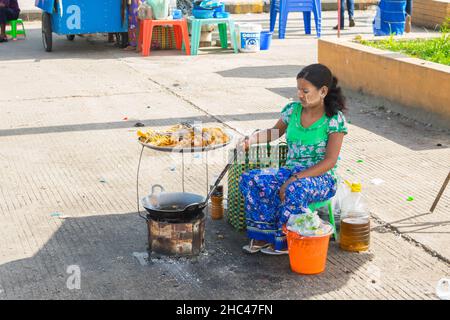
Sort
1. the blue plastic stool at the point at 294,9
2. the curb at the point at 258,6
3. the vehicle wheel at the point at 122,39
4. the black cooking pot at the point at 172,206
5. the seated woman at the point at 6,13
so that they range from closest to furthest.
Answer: the black cooking pot at the point at 172,206
the vehicle wheel at the point at 122,39
the seated woman at the point at 6,13
the blue plastic stool at the point at 294,9
the curb at the point at 258,6

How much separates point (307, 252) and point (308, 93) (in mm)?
1009

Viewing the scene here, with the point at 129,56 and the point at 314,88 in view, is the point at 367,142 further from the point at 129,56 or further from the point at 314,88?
the point at 129,56

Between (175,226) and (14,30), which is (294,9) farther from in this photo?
(175,226)

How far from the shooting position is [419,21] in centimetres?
1667

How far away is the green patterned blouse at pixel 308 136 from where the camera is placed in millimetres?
5074

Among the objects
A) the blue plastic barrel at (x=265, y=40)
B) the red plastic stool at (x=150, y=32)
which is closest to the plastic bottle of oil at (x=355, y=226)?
the red plastic stool at (x=150, y=32)

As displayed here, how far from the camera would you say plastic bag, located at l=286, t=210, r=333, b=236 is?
477cm

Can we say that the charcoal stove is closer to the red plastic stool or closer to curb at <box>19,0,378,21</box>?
the red plastic stool

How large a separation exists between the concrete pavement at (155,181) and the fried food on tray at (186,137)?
2.43ft

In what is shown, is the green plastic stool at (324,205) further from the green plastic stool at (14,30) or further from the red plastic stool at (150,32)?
the green plastic stool at (14,30)

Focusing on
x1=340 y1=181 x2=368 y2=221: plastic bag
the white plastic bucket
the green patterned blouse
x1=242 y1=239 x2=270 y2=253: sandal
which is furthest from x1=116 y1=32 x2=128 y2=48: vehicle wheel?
x1=242 y1=239 x2=270 y2=253: sandal

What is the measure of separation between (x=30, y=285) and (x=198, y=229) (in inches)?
42.8

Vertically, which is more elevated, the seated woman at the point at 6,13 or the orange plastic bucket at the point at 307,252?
the seated woman at the point at 6,13
